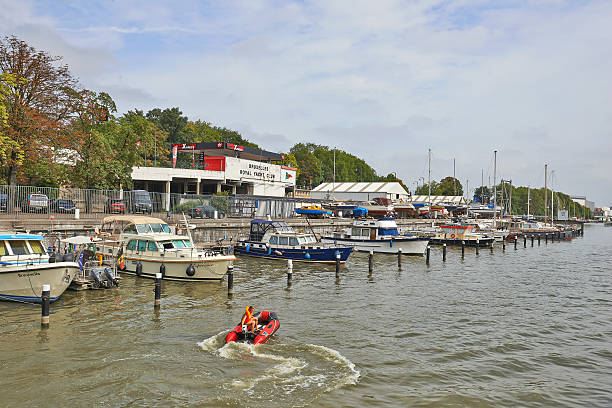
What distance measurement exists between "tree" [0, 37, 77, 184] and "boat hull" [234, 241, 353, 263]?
17.2 m

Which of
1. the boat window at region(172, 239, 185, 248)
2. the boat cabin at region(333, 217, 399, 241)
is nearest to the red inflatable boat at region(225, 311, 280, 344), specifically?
the boat window at region(172, 239, 185, 248)

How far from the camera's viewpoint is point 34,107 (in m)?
33.5

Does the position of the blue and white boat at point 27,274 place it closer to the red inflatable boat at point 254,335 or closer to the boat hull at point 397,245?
the red inflatable boat at point 254,335

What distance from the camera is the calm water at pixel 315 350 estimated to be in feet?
35.0

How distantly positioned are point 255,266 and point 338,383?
19.3m

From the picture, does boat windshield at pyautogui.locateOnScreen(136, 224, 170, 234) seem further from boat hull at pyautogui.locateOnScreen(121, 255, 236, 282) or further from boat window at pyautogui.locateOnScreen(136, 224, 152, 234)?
boat hull at pyautogui.locateOnScreen(121, 255, 236, 282)

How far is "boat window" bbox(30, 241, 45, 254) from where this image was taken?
722 inches

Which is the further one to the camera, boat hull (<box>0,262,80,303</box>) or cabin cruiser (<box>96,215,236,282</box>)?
cabin cruiser (<box>96,215,236,282</box>)

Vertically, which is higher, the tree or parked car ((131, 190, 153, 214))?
the tree

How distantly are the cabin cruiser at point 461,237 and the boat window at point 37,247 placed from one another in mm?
42067

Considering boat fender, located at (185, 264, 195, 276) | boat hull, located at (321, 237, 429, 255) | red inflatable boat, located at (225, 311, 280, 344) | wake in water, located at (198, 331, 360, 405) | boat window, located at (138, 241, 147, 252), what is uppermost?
boat window, located at (138, 241, 147, 252)

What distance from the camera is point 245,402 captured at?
395 inches

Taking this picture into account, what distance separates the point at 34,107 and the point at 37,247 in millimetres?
20079

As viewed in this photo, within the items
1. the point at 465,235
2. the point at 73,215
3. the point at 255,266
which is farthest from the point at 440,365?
the point at 465,235
